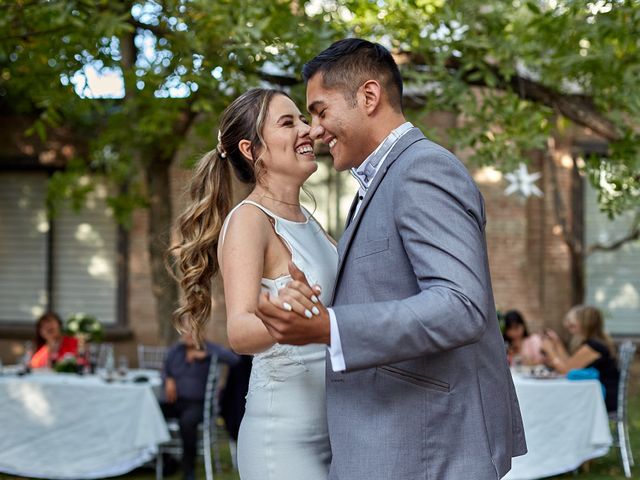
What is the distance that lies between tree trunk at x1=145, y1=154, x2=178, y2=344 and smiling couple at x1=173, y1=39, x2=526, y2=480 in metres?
8.26

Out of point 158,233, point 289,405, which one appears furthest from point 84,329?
point 289,405

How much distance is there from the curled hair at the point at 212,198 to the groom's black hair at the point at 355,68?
0.78 metres

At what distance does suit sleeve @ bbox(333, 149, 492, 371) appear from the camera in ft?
7.27

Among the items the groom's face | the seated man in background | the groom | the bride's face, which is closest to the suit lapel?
the groom

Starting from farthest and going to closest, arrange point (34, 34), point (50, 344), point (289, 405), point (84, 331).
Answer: point (84, 331) → point (50, 344) → point (34, 34) → point (289, 405)

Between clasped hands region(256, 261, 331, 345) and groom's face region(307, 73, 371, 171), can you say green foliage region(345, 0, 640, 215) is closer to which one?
groom's face region(307, 73, 371, 171)

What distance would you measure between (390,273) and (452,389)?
0.99 ft

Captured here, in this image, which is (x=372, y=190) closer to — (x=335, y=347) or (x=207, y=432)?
(x=335, y=347)

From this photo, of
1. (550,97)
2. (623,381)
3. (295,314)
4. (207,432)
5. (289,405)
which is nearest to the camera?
(295,314)

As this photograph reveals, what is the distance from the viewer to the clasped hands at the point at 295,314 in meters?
2.17

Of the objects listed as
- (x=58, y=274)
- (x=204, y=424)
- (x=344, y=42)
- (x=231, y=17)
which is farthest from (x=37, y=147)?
(x=344, y=42)

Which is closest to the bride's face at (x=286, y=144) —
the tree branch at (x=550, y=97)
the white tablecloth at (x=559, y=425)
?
the tree branch at (x=550, y=97)

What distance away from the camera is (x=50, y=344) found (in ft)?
35.9

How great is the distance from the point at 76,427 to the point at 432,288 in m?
7.73
